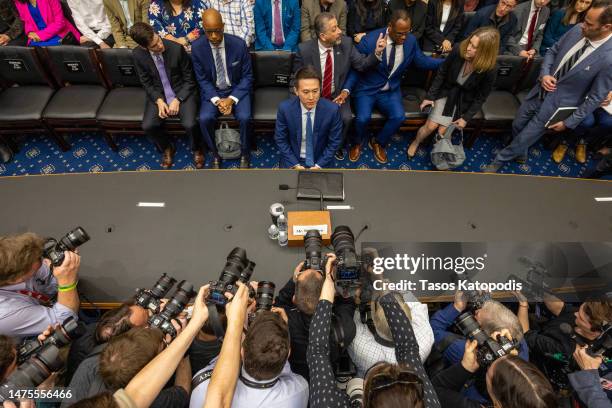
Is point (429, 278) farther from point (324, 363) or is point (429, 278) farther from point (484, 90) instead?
point (484, 90)

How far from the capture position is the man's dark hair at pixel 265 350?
162 cm

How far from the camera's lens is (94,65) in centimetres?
357

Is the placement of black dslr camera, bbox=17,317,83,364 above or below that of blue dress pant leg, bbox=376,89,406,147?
below

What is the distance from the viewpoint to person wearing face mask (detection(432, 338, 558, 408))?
5.04 ft

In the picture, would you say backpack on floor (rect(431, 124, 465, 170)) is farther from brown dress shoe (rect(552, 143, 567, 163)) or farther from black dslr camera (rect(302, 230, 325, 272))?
black dslr camera (rect(302, 230, 325, 272))

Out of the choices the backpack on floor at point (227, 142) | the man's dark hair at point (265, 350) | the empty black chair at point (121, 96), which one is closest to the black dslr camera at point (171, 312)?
the man's dark hair at point (265, 350)

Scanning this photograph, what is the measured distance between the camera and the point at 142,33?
3.10 metres

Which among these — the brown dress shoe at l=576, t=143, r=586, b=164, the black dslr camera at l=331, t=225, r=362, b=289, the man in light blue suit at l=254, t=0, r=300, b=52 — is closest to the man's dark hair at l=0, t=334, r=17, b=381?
the black dslr camera at l=331, t=225, r=362, b=289

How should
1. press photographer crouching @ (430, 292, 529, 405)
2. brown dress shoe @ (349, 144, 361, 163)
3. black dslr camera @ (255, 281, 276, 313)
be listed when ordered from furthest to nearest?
1. brown dress shoe @ (349, 144, 361, 163)
2. black dslr camera @ (255, 281, 276, 313)
3. press photographer crouching @ (430, 292, 529, 405)

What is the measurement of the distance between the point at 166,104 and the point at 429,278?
2.83 m

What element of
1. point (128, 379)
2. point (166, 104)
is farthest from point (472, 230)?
point (166, 104)

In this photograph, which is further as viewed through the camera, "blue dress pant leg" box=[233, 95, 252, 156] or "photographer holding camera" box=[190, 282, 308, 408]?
"blue dress pant leg" box=[233, 95, 252, 156]

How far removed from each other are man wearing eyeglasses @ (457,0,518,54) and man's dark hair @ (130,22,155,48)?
325cm

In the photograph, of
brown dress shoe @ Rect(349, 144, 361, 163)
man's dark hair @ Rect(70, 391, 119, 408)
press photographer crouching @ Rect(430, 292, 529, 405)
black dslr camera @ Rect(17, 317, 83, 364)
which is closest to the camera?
man's dark hair @ Rect(70, 391, 119, 408)
